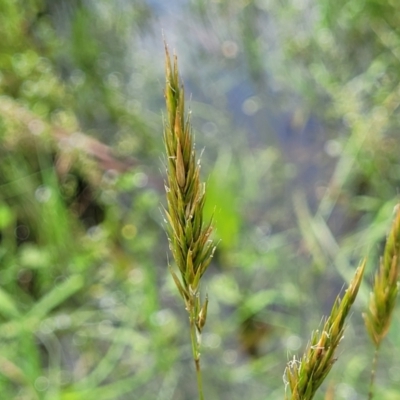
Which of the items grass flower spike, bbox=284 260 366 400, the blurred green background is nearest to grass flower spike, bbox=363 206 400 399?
grass flower spike, bbox=284 260 366 400

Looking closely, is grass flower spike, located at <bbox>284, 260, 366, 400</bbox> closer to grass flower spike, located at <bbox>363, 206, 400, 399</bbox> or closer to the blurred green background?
grass flower spike, located at <bbox>363, 206, 400, 399</bbox>

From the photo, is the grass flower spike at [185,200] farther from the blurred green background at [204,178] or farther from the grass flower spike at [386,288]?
the blurred green background at [204,178]

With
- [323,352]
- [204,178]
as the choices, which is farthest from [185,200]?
[204,178]

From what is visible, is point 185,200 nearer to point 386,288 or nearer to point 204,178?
point 386,288

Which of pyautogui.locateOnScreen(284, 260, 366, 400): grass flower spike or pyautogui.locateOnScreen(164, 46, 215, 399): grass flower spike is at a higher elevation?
pyautogui.locateOnScreen(164, 46, 215, 399): grass flower spike

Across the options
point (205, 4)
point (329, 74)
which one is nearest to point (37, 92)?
point (205, 4)

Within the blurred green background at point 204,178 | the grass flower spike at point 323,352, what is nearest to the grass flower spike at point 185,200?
the grass flower spike at point 323,352
